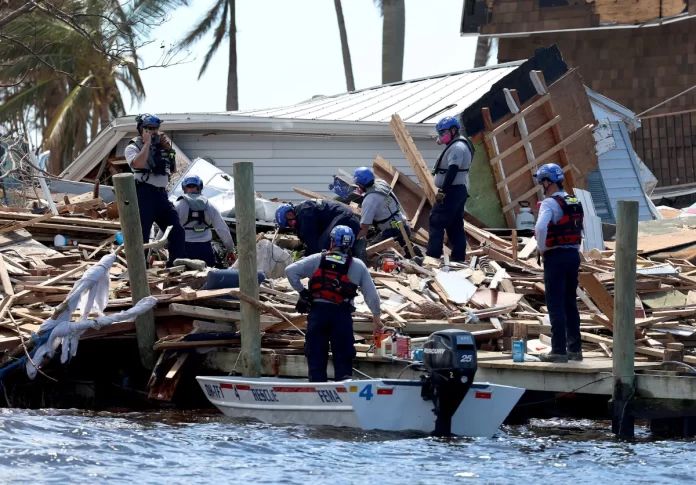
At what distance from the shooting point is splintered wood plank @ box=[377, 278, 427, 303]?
46.5ft

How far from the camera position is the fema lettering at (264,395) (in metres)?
12.4

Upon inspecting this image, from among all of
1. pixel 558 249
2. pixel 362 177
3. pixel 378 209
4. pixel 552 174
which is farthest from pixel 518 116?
pixel 558 249

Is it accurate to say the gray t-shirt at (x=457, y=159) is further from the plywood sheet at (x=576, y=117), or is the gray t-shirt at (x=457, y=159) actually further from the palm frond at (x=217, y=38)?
the palm frond at (x=217, y=38)

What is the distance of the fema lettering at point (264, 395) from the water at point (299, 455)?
28cm

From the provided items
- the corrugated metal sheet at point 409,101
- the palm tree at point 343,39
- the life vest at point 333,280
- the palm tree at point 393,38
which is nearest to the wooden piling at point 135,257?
the life vest at point 333,280

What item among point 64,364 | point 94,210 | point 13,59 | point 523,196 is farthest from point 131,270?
point 13,59

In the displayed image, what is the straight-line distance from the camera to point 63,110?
34844 millimetres

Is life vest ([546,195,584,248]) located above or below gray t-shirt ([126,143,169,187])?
below

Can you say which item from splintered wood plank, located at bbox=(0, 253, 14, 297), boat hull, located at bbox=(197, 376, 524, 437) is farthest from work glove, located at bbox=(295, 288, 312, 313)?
splintered wood plank, located at bbox=(0, 253, 14, 297)

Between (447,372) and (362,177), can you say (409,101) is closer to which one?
(362,177)

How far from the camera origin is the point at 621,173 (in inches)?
924

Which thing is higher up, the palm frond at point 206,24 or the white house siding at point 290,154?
the palm frond at point 206,24

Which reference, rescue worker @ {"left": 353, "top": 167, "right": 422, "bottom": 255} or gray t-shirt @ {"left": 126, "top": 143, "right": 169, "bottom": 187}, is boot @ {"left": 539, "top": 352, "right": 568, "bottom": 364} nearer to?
rescue worker @ {"left": 353, "top": 167, "right": 422, "bottom": 255}

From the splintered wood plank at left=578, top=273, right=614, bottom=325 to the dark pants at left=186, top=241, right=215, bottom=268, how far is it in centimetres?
487
